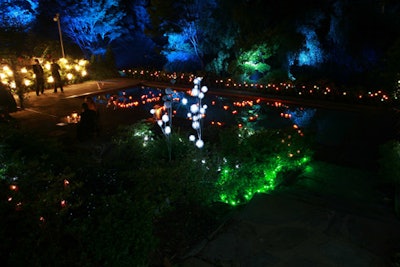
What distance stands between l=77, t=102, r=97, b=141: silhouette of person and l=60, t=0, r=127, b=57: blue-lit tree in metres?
16.4

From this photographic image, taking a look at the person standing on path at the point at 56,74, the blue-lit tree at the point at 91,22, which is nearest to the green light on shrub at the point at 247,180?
the person standing on path at the point at 56,74

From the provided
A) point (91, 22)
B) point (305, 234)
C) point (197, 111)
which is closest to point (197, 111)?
point (197, 111)

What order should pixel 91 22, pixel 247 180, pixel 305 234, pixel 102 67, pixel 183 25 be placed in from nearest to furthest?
pixel 305 234 < pixel 247 180 < pixel 183 25 < pixel 102 67 < pixel 91 22

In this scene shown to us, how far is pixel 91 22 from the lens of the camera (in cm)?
2252

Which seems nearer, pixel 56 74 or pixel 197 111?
pixel 197 111

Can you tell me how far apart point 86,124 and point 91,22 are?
16.8m

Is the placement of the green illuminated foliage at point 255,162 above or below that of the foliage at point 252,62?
below

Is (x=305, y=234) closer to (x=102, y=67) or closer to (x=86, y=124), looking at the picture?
(x=86, y=124)

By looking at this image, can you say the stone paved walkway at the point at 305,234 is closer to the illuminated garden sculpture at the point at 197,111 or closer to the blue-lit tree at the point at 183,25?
the illuminated garden sculpture at the point at 197,111

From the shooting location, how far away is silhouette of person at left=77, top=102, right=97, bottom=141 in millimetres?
8172

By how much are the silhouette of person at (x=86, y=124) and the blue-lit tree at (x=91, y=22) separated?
1637 cm

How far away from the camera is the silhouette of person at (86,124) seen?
26.8 ft

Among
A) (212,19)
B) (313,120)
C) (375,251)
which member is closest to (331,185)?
(375,251)

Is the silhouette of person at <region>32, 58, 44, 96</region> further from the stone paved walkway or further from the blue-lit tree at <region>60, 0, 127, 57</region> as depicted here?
the stone paved walkway
